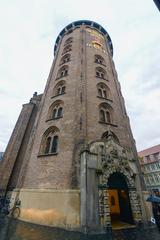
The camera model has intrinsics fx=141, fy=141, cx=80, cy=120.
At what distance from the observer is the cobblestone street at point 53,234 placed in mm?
7183

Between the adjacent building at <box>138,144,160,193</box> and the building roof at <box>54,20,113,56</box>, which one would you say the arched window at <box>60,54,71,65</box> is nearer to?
the building roof at <box>54,20,113,56</box>

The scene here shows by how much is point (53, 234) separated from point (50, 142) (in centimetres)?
712

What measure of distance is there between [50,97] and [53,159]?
8.21 m

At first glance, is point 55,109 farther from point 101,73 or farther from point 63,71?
point 101,73

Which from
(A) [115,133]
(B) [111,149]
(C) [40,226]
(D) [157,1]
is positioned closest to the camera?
(D) [157,1]

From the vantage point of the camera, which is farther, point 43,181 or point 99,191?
point 43,181

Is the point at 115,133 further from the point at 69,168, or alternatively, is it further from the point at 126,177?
the point at 69,168

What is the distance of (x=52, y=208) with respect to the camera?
947 centimetres

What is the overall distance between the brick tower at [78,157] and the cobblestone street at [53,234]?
64cm

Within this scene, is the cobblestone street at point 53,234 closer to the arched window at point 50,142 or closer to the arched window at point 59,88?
the arched window at point 50,142

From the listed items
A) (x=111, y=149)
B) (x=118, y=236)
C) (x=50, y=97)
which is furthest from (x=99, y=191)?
(x=50, y=97)

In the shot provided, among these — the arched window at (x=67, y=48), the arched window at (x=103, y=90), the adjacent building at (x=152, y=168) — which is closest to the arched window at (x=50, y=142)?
the arched window at (x=103, y=90)

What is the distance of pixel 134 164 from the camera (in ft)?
38.7

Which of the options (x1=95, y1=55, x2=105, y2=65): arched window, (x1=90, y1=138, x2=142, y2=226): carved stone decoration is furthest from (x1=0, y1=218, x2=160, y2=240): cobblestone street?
(x1=95, y1=55, x2=105, y2=65): arched window
